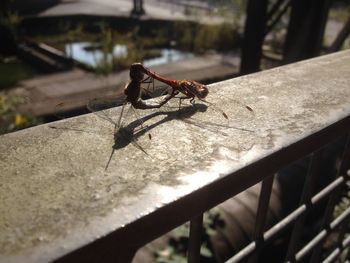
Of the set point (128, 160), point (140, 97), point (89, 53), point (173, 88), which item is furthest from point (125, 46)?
point (128, 160)

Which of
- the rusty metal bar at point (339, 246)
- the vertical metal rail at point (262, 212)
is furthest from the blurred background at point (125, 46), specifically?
the rusty metal bar at point (339, 246)

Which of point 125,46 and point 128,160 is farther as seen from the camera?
point 125,46

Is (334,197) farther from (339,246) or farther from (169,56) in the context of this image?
(169,56)

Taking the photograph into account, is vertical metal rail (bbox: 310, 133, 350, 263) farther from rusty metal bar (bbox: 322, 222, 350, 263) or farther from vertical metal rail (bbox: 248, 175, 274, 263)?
vertical metal rail (bbox: 248, 175, 274, 263)

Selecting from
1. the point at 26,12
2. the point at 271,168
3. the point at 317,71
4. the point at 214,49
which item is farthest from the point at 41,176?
the point at 26,12

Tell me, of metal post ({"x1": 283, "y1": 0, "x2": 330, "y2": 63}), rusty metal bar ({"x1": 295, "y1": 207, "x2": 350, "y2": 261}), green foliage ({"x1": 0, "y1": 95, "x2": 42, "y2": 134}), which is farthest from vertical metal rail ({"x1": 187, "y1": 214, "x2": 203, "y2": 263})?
metal post ({"x1": 283, "y1": 0, "x2": 330, "y2": 63})
